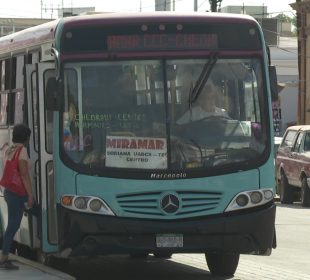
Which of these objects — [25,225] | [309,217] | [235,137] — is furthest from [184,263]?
[309,217]

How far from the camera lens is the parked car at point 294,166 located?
922 inches

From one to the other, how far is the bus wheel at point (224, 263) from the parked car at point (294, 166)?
12086 millimetres

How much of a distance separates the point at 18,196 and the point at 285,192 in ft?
52.8

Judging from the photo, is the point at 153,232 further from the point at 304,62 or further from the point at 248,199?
the point at 304,62

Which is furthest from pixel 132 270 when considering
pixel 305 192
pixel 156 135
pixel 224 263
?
pixel 305 192

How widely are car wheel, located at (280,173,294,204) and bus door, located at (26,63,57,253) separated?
16.0m

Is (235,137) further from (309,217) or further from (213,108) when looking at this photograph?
(309,217)

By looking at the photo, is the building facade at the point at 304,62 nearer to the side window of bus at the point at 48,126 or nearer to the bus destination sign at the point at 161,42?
the bus destination sign at the point at 161,42

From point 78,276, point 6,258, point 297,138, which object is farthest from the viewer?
point 297,138

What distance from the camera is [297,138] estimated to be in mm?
24516

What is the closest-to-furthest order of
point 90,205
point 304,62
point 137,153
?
point 90,205, point 137,153, point 304,62

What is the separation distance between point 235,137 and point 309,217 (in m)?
11.7

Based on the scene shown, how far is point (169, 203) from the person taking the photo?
363 inches

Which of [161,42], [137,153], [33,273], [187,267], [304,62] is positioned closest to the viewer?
[137,153]
